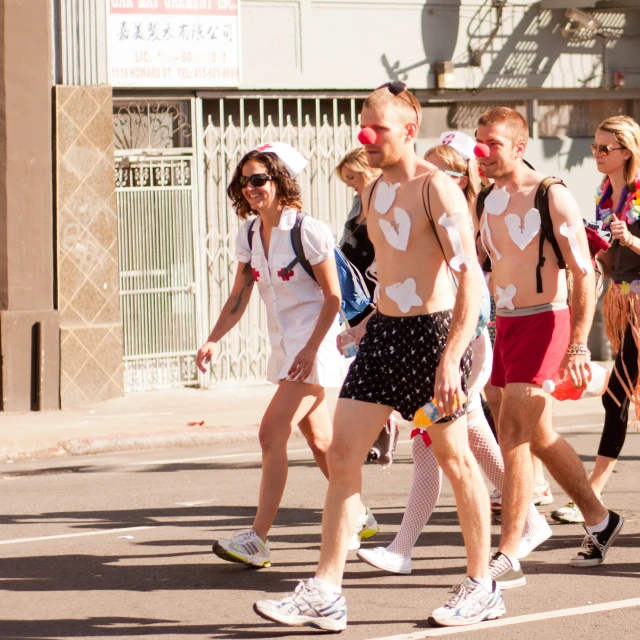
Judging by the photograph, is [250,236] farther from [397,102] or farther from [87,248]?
[87,248]

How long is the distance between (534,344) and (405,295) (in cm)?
96

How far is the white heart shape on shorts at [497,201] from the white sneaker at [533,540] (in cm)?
156

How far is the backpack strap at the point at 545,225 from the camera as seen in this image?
6.07 meters

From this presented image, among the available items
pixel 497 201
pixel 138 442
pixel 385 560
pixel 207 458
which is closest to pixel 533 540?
pixel 385 560

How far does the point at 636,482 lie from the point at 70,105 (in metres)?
6.84

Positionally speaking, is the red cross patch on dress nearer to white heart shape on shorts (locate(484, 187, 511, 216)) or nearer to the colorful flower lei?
white heart shape on shorts (locate(484, 187, 511, 216))

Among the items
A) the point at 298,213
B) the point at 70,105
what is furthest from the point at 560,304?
the point at 70,105

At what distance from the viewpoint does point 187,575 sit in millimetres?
6406

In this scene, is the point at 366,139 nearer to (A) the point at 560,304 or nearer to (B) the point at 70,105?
(A) the point at 560,304

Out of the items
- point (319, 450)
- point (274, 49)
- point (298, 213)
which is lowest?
point (319, 450)

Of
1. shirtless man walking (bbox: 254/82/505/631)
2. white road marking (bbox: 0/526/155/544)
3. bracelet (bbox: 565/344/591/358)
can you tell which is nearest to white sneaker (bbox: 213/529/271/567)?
shirtless man walking (bbox: 254/82/505/631)

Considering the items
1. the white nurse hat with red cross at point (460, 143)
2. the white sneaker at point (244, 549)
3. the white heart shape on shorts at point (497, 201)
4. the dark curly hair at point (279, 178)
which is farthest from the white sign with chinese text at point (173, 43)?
the white sneaker at point (244, 549)

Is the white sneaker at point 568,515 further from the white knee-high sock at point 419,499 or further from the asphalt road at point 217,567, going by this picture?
the white knee-high sock at point 419,499

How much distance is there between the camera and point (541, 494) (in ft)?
26.2
